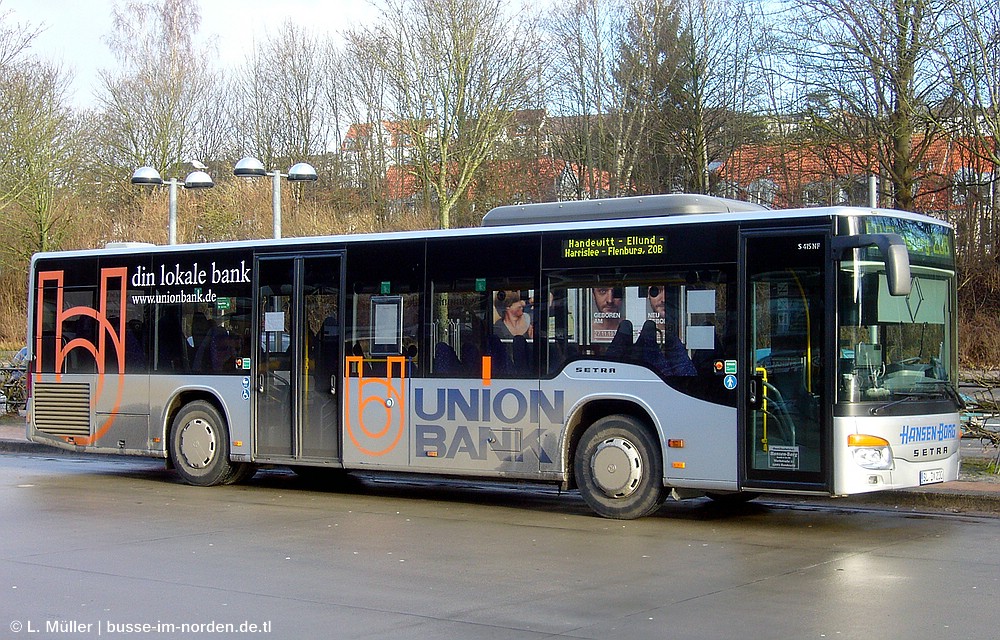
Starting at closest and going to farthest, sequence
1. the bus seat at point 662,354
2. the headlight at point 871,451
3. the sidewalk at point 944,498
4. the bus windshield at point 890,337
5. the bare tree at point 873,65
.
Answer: the headlight at point 871,451, the bus windshield at point 890,337, the bus seat at point 662,354, the sidewalk at point 944,498, the bare tree at point 873,65

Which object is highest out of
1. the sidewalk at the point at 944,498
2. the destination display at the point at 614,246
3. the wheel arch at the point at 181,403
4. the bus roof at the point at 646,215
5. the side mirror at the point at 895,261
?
the bus roof at the point at 646,215

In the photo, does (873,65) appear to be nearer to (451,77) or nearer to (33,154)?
(451,77)

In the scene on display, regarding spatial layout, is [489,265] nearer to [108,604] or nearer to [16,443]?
[108,604]

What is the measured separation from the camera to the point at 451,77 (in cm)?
3578

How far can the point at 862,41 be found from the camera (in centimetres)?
2273

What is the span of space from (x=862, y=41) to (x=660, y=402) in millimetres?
13886

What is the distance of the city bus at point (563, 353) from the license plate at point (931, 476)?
0.03 meters

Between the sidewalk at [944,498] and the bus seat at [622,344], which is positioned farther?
the sidewalk at [944,498]

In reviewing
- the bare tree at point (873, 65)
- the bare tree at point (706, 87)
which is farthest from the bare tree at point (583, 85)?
the bare tree at point (873, 65)

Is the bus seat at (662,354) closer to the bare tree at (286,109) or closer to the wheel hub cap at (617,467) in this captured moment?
the wheel hub cap at (617,467)

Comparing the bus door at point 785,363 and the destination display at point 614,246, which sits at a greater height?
the destination display at point 614,246

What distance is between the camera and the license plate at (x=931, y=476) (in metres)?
10.8

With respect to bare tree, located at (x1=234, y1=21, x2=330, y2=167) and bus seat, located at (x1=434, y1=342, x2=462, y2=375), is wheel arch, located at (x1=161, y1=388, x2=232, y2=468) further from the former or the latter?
bare tree, located at (x1=234, y1=21, x2=330, y2=167)

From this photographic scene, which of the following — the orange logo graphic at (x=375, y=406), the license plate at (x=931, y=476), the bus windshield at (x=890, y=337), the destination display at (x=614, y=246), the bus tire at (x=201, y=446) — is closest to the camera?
the bus windshield at (x=890, y=337)
